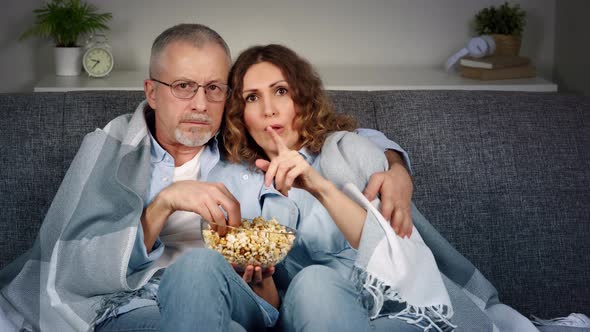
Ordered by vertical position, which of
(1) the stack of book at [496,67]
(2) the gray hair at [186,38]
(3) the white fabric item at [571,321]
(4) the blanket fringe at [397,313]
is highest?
(2) the gray hair at [186,38]

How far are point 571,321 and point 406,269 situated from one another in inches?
24.2

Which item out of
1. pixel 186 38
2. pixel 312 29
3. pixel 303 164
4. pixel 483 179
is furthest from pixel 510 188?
pixel 312 29

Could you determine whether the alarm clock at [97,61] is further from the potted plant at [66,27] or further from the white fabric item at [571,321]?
the white fabric item at [571,321]

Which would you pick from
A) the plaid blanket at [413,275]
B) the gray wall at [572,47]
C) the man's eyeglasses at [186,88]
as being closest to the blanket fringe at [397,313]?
the plaid blanket at [413,275]

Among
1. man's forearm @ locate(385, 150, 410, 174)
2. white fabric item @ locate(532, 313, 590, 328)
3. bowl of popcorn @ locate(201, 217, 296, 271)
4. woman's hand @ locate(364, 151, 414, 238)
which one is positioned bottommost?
white fabric item @ locate(532, 313, 590, 328)

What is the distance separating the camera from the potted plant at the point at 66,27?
132 inches

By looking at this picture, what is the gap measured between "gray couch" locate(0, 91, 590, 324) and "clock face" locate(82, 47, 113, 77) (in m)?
1.16

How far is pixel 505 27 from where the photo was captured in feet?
11.8

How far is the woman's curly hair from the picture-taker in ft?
6.65

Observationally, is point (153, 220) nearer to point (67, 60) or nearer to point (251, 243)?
point (251, 243)

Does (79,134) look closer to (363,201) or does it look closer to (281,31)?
(363,201)

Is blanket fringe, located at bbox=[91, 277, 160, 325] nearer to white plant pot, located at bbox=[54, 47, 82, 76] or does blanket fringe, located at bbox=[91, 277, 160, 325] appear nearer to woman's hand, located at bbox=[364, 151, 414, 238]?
woman's hand, located at bbox=[364, 151, 414, 238]

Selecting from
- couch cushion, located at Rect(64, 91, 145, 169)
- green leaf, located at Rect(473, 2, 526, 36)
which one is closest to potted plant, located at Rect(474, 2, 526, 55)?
green leaf, located at Rect(473, 2, 526, 36)

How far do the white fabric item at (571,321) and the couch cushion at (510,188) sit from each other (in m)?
0.10
